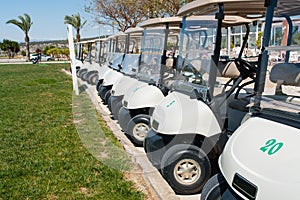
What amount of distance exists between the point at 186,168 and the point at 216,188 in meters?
0.87

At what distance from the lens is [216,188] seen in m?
2.19

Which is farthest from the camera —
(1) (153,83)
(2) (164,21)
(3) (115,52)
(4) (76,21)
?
(4) (76,21)

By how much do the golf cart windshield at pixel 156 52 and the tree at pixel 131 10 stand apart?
28.2 ft

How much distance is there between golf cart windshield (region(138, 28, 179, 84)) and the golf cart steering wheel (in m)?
0.92

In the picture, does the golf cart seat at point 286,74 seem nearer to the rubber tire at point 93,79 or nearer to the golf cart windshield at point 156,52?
the golf cart windshield at point 156,52

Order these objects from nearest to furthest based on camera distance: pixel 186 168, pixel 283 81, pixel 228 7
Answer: pixel 283 81 < pixel 186 168 < pixel 228 7

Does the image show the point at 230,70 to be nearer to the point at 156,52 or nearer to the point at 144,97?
the point at 144,97

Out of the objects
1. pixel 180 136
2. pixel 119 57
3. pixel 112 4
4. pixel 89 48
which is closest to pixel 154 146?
pixel 180 136

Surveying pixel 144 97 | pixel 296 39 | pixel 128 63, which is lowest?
pixel 144 97

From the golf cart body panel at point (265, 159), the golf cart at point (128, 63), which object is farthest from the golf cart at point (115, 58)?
the golf cart body panel at point (265, 159)

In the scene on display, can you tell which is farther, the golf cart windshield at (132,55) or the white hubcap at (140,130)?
the golf cart windshield at (132,55)

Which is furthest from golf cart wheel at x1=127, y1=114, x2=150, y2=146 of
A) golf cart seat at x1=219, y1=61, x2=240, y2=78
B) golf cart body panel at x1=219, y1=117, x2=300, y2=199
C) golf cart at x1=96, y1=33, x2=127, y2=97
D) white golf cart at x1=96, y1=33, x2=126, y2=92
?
white golf cart at x1=96, y1=33, x2=126, y2=92

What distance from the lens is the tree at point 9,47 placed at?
52716 millimetres

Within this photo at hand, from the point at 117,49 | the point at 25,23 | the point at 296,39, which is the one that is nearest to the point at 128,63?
the point at 117,49
